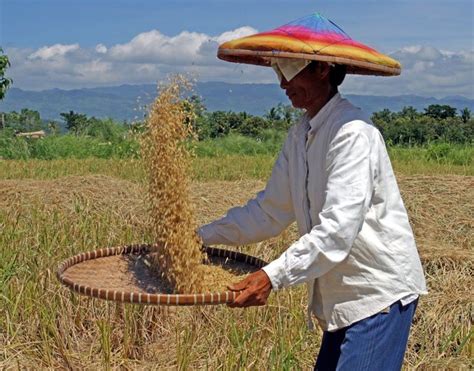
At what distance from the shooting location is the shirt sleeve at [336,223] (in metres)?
1.75

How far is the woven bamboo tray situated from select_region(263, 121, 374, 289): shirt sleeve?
152 millimetres

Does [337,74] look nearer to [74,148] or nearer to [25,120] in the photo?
[74,148]

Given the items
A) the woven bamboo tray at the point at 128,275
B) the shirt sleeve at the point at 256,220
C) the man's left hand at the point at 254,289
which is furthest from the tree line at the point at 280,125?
the man's left hand at the point at 254,289

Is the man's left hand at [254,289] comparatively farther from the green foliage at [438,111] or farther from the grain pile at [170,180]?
the green foliage at [438,111]

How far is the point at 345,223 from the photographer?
1.74 meters

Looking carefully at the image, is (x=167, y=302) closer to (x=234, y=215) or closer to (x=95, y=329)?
(x=234, y=215)

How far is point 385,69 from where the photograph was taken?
6.57 ft

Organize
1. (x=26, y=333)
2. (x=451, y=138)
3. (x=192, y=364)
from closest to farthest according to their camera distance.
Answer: (x=192, y=364) < (x=26, y=333) < (x=451, y=138)

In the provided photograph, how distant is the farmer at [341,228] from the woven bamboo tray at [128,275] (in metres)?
0.16

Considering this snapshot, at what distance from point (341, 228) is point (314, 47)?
46 cm

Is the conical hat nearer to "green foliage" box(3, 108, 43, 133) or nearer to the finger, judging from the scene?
the finger

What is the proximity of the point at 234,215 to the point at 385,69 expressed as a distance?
0.63m

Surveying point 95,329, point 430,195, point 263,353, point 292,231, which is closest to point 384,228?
point 263,353

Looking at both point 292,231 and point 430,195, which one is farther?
point 430,195
